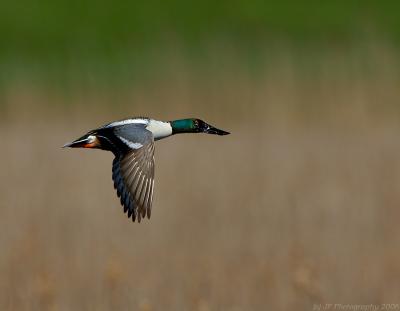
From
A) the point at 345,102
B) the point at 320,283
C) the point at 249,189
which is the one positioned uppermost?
the point at 345,102

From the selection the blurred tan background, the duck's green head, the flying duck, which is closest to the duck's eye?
the flying duck

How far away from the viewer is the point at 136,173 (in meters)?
2.88

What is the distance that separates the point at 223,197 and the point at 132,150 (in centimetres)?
301

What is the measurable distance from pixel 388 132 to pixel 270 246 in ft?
8.57

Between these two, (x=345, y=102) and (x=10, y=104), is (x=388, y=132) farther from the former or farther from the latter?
(x=10, y=104)

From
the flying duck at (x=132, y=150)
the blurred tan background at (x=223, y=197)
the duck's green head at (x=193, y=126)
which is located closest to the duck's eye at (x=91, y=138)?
the flying duck at (x=132, y=150)

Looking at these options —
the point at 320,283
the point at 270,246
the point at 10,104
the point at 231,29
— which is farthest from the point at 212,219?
the point at 231,29

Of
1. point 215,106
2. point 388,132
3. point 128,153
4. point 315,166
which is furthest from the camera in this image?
point 215,106

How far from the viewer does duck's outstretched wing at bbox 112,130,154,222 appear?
280 centimetres

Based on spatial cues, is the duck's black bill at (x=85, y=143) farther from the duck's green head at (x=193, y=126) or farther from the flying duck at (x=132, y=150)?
the duck's green head at (x=193, y=126)

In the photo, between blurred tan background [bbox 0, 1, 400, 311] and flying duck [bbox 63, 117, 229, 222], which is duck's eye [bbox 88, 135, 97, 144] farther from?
blurred tan background [bbox 0, 1, 400, 311]

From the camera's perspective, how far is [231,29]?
54.8ft

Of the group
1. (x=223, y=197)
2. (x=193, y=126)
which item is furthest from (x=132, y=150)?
(x=223, y=197)

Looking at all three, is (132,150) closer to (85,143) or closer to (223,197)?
(85,143)
